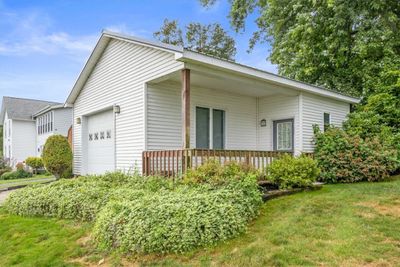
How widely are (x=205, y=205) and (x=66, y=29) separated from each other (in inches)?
491

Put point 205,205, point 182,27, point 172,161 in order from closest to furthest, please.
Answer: point 205,205 → point 172,161 → point 182,27

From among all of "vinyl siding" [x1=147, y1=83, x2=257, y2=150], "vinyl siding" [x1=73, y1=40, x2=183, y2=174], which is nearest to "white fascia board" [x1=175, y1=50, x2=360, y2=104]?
"vinyl siding" [x1=73, y1=40, x2=183, y2=174]

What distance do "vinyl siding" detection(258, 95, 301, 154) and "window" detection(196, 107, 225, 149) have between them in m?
1.81

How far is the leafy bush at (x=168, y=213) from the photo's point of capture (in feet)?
14.5

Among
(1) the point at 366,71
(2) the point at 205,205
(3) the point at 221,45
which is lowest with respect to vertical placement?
(2) the point at 205,205

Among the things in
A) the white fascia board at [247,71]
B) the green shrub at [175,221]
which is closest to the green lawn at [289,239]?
the green shrub at [175,221]

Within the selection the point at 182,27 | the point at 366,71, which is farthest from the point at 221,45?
the point at 366,71

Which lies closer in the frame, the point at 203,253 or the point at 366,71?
the point at 203,253

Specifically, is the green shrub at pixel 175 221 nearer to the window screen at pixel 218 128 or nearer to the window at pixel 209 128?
the window at pixel 209 128

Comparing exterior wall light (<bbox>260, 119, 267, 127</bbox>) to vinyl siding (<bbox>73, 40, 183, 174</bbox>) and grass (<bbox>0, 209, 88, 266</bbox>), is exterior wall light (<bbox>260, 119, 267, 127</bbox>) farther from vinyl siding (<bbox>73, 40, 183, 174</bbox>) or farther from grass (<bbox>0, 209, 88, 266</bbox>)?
grass (<bbox>0, 209, 88, 266</bbox>)

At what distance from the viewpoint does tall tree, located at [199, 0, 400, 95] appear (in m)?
11.4

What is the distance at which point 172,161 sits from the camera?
744cm

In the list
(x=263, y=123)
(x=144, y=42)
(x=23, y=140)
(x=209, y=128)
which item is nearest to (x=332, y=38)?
(x=263, y=123)

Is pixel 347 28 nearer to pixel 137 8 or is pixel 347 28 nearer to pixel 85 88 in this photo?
pixel 137 8
